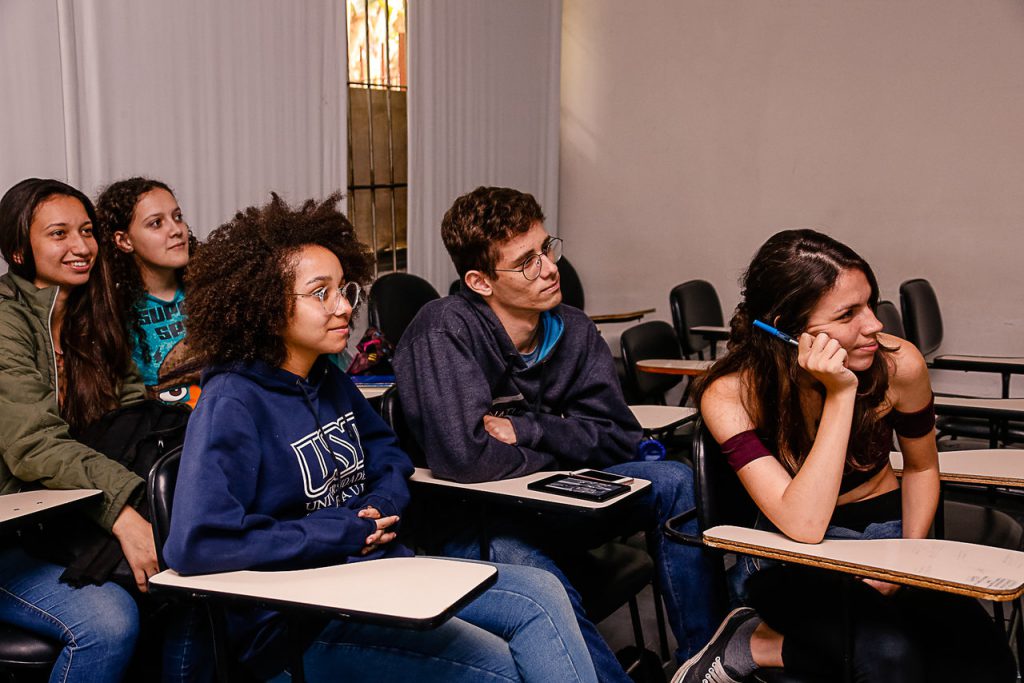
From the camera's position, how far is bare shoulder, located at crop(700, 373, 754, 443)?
6.14ft

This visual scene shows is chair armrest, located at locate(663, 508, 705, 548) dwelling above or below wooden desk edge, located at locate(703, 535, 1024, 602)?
below

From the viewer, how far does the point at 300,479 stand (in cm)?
175

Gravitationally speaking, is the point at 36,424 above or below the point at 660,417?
above

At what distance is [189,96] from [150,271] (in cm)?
102

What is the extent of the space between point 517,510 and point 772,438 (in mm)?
643

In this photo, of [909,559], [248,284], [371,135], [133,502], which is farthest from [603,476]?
[371,135]

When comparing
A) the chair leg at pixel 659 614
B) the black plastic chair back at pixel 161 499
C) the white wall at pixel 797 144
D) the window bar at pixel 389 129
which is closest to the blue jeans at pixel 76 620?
the black plastic chair back at pixel 161 499

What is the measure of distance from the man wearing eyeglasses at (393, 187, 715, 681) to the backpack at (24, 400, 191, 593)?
55 cm

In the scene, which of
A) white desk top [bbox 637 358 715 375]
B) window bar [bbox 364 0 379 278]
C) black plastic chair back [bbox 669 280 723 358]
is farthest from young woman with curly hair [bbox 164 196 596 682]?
window bar [bbox 364 0 379 278]

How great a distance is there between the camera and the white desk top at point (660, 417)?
2.65m

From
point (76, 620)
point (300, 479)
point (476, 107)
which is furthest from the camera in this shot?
point (476, 107)

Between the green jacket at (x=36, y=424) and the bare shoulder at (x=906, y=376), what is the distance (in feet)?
5.11

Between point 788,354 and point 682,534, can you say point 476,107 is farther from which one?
point 682,534

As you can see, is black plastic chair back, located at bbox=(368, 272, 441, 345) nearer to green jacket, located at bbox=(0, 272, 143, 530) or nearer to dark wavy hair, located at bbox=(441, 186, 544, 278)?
dark wavy hair, located at bbox=(441, 186, 544, 278)
